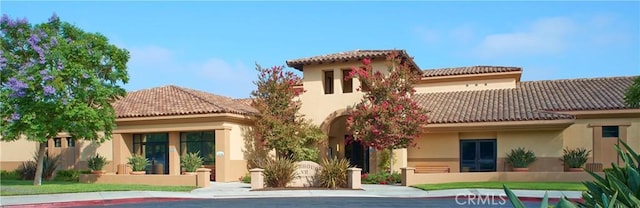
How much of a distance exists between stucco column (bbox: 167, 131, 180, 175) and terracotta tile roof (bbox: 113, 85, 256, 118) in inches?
60.9

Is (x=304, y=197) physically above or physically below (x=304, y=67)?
below

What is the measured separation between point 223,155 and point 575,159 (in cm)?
1683

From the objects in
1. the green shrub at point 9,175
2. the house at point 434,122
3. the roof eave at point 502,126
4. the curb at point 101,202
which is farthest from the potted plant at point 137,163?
the roof eave at point 502,126

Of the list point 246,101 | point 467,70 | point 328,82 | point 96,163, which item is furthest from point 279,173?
point 467,70

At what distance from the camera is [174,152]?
101ft

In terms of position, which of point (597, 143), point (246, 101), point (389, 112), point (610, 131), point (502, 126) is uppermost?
point (246, 101)

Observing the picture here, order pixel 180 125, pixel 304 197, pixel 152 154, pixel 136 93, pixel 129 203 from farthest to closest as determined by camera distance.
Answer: pixel 136 93 → pixel 152 154 → pixel 180 125 → pixel 304 197 → pixel 129 203

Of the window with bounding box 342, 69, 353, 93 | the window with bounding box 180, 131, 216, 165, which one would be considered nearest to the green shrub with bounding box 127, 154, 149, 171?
the window with bounding box 180, 131, 216, 165

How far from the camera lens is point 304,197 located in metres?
19.9

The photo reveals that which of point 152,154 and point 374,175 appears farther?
point 152,154

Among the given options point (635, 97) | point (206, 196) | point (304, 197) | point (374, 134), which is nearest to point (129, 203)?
point (206, 196)

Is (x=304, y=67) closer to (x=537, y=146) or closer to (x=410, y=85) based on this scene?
(x=410, y=85)

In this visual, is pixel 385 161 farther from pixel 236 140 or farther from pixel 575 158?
pixel 575 158

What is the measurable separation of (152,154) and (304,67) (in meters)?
9.87
